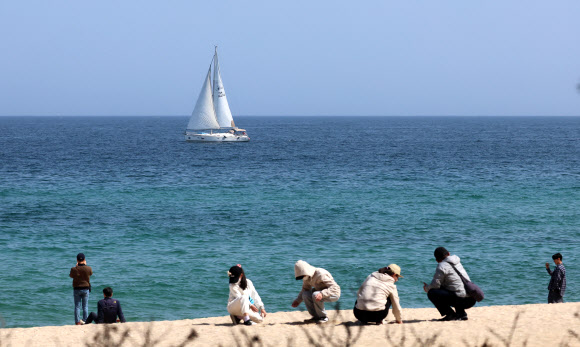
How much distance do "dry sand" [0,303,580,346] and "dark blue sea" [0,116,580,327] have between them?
4.71 m

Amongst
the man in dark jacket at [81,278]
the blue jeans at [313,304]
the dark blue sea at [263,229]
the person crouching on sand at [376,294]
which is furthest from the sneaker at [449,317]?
the man in dark jacket at [81,278]

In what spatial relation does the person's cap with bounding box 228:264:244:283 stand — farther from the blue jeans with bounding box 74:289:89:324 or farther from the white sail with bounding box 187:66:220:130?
the white sail with bounding box 187:66:220:130

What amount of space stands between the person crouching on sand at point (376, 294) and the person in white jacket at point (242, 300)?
7.37ft

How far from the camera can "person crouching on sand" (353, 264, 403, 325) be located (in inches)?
500

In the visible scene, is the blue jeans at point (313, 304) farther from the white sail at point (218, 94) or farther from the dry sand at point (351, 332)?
the white sail at point (218, 94)

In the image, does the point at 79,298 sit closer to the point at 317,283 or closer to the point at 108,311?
the point at 108,311

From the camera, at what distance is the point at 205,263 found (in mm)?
27969

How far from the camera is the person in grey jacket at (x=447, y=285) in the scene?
12680 millimetres

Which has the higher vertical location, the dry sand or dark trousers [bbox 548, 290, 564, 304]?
the dry sand

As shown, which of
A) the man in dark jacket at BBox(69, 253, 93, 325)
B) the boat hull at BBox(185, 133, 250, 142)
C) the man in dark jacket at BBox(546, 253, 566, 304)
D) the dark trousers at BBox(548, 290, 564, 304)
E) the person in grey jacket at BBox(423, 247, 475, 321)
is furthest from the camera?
the boat hull at BBox(185, 133, 250, 142)

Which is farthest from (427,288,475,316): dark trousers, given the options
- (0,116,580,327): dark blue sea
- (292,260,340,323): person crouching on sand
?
(0,116,580,327): dark blue sea

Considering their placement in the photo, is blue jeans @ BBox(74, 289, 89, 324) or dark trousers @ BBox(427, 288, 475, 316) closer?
dark trousers @ BBox(427, 288, 475, 316)

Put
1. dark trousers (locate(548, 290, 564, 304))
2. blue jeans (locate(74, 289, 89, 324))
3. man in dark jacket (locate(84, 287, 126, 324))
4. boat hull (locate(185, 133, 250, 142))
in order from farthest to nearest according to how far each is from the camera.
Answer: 1. boat hull (locate(185, 133, 250, 142))
2. dark trousers (locate(548, 290, 564, 304))
3. blue jeans (locate(74, 289, 89, 324))
4. man in dark jacket (locate(84, 287, 126, 324))

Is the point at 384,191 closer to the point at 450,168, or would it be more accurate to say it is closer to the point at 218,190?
the point at 218,190
